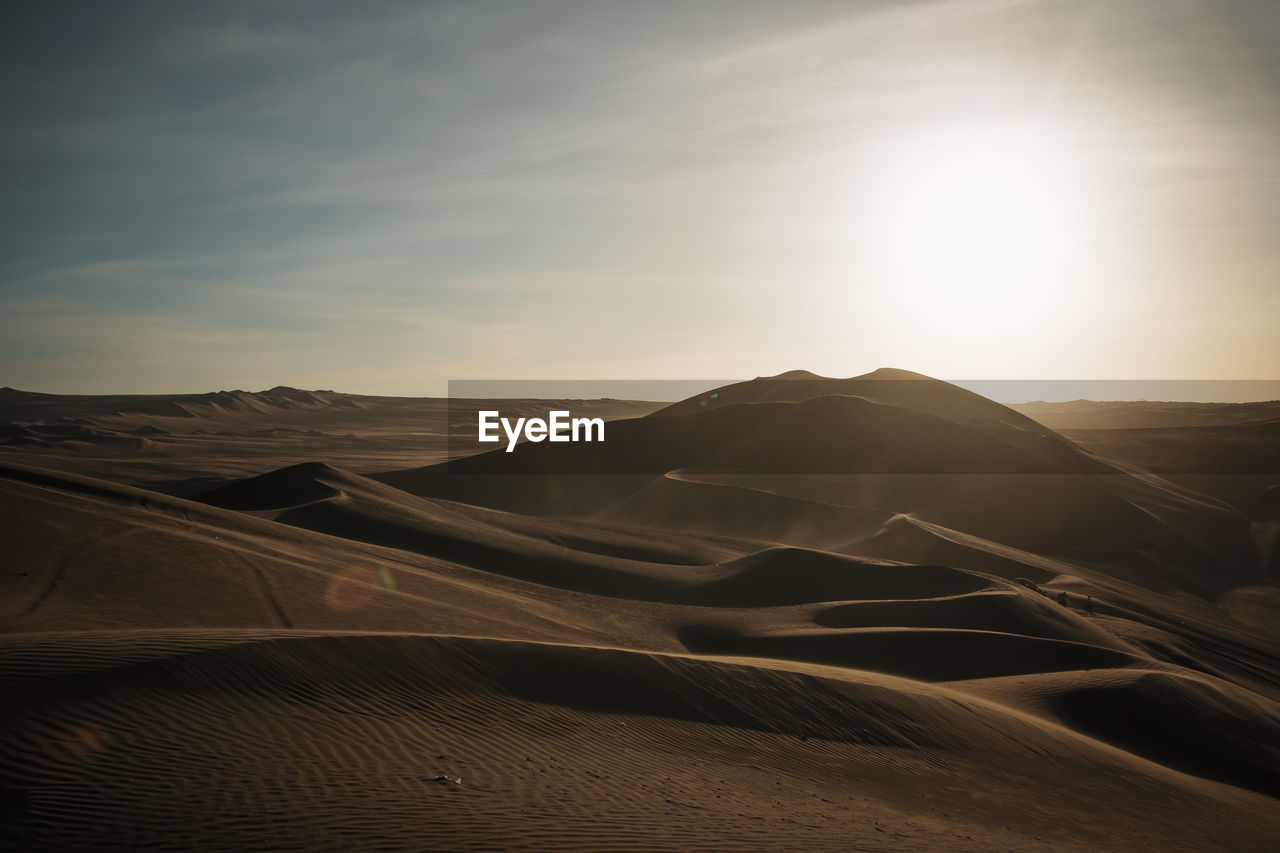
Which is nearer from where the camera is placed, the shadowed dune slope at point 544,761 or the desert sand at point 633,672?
the shadowed dune slope at point 544,761

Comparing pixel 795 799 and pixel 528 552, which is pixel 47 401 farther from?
pixel 795 799

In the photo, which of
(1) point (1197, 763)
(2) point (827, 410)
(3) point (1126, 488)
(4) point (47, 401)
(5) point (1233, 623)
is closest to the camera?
(1) point (1197, 763)

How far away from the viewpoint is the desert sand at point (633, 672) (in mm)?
8211

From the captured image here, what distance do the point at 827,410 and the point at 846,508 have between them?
15586 mm

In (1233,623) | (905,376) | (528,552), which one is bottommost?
(1233,623)

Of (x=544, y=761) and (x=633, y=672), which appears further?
(x=633, y=672)

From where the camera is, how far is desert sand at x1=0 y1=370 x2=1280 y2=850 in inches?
323

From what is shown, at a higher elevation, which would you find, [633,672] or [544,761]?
[544,761]

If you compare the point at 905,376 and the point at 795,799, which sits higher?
the point at 905,376

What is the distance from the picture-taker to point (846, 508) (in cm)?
4472

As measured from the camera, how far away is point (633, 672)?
14.0 meters

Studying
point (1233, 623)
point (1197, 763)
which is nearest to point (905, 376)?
point (1233, 623)

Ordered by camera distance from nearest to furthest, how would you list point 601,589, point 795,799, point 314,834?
point 314,834
point 795,799
point 601,589

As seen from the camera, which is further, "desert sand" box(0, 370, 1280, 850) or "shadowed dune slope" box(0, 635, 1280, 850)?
"desert sand" box(0, 370, 1280, 850)
